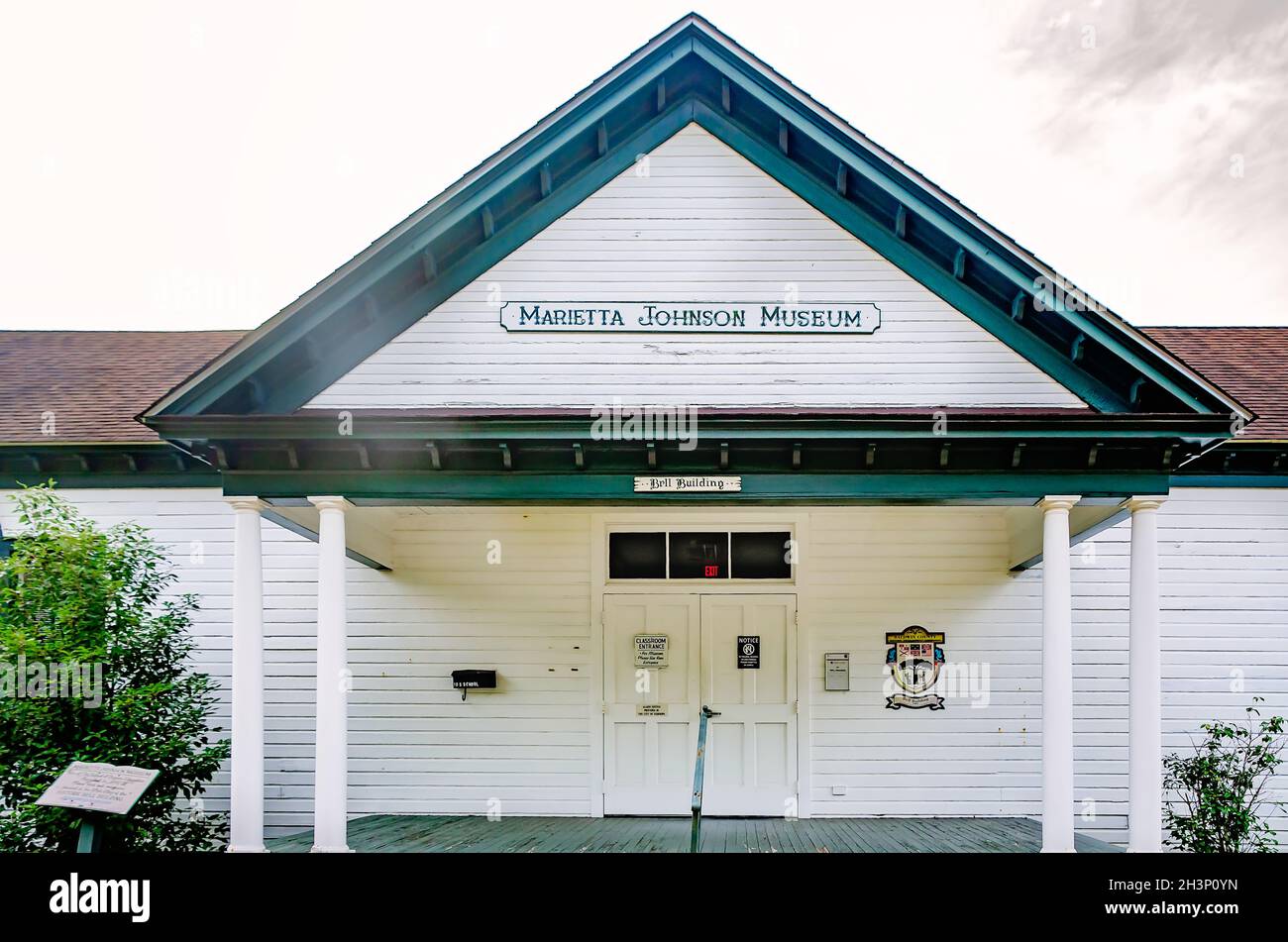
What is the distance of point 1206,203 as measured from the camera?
14.3m

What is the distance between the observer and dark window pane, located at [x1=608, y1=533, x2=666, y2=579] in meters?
10.1

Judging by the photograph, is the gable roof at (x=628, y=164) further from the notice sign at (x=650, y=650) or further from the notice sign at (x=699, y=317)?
the notice sign at (x=650, y=650)

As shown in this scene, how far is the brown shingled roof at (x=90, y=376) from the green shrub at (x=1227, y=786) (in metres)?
11.1

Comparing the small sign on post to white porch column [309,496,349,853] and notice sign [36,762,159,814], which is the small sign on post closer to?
notice sign [36,762,159,814]

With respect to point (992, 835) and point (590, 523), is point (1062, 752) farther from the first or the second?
point (590, 523)

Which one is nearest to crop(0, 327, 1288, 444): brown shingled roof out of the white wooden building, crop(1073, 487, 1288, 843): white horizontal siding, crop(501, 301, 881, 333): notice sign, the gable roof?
the white wooden building

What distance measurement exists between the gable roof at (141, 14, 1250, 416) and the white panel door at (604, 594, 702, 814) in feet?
12.8

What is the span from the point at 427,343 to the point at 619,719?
434 centimetres

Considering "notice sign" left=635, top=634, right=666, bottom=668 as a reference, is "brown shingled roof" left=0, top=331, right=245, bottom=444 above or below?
above

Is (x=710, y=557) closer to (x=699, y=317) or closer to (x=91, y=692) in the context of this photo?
(x=699, y=317)

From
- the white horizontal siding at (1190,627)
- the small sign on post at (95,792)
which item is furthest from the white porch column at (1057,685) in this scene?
the small sign on post at (95,792)

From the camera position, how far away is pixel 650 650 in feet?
32.5

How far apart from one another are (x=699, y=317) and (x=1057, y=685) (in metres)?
4.25
